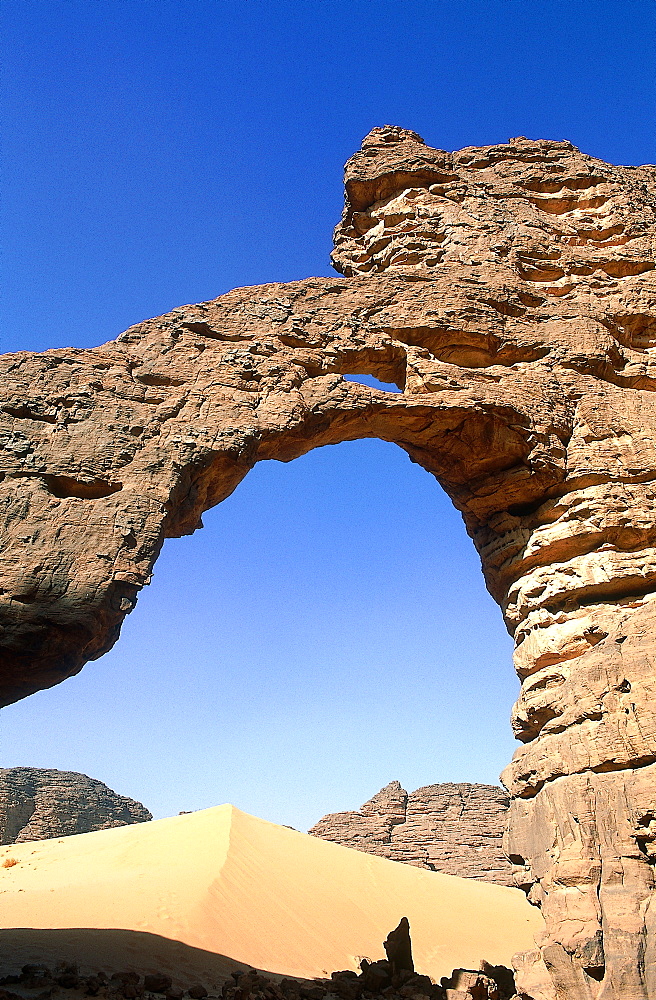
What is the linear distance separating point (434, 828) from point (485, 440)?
2217 cm

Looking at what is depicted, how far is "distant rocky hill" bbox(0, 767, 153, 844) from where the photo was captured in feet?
85.3

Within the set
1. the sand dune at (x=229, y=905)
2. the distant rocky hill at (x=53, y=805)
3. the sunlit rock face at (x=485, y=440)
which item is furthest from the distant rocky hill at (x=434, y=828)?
the sunlit rock face at (x=485, y=440)

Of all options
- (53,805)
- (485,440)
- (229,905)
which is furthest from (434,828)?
(485,440)

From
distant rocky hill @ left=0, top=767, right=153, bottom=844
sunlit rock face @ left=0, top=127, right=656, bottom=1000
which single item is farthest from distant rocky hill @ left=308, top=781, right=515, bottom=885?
sunlit rock face @ left=0, top=127, right=656, bottom=1000

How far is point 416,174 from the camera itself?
10.1 meters

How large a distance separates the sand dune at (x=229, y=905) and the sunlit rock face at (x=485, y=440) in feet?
12.5

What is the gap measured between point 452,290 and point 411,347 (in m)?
1.04

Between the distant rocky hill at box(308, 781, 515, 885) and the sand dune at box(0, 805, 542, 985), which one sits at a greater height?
the distant rocky hill at box(308, 781, 515, 885)

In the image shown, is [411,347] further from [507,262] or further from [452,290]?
[507,262]

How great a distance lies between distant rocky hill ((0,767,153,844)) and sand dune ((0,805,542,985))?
3510mm

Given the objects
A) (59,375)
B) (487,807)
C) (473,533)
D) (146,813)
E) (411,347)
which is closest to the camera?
(59,375)

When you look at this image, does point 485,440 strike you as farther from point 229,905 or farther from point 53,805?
point 53,805

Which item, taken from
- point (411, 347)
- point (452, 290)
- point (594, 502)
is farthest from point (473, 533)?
point (452, 290)

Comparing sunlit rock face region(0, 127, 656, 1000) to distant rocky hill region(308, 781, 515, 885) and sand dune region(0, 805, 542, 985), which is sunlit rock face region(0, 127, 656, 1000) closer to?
sand dune region(0, 805, 542, 985)
